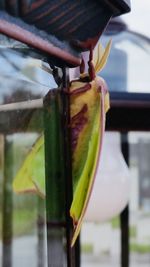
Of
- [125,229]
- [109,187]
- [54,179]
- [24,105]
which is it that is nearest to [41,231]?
[54,179]

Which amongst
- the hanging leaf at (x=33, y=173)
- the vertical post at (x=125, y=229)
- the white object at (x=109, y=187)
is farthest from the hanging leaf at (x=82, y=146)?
the vertical post at (x=125, y=229)

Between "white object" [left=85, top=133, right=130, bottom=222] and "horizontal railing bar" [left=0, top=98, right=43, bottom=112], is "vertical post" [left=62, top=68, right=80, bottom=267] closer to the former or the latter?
"horizontal railing bar" [left=0, top=98, right=43, bottom=112]

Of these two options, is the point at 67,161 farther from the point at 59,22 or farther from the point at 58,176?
the point at 59,22

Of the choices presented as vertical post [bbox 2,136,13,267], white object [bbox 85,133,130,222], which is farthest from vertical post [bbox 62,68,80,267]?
white object [bbox 85,133,130,222]

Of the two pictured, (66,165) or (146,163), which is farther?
(146,163)

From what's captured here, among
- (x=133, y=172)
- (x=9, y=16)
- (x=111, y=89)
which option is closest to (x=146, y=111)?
(x=111, y=89)

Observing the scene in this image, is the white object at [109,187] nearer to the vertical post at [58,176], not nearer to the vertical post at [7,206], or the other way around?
the vertical post at [7,206]

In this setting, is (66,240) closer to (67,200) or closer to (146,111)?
(67,200)
